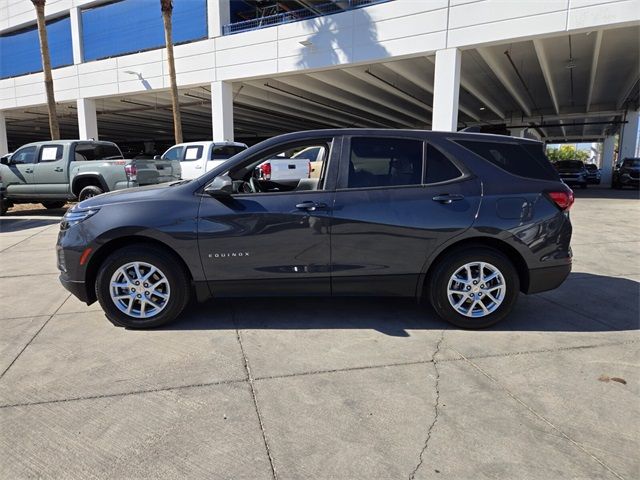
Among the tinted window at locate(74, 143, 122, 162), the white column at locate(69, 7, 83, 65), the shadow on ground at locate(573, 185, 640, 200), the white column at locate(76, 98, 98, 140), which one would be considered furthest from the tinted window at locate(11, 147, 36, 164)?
the shadow on ground at locate(573, 185, 640, 200)

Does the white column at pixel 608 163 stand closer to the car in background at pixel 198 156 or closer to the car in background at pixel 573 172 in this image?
the car in background at pixel 573 172

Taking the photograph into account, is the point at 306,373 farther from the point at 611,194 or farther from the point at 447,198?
the point at 611,194

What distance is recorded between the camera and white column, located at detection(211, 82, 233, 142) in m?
19.3

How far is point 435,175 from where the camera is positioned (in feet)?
12.6

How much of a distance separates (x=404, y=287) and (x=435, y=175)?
104 cm

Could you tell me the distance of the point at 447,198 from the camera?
12.3 ft

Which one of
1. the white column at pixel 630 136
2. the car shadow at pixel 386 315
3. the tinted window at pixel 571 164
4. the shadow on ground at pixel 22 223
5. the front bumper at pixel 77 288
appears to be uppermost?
the white column at pixel 630 136

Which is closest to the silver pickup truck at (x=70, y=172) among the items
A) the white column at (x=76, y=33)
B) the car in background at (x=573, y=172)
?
the white column at (x=76, y=33)

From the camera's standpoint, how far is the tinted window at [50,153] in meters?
11.2

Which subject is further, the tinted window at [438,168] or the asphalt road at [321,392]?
the tinted window at [438,168]

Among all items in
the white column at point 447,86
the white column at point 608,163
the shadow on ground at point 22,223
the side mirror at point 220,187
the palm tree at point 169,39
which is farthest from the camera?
the white column at point 608,163

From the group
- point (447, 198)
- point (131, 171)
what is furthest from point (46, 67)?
point (447, 198)

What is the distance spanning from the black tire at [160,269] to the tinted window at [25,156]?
982 centimetres

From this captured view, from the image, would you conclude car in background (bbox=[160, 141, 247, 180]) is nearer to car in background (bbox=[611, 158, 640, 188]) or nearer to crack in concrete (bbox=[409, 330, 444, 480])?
crack in concrete (bbox=[409, 330, 444, 480])
